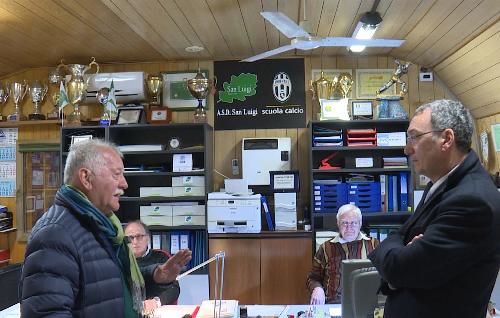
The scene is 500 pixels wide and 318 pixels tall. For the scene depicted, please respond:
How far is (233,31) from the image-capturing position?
11.4ft

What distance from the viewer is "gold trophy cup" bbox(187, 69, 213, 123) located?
400 cm

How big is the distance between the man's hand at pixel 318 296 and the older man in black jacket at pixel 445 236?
1.34m

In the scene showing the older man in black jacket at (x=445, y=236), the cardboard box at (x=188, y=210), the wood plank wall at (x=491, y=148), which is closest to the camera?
the older man in black jacket at (x=445, y=236)

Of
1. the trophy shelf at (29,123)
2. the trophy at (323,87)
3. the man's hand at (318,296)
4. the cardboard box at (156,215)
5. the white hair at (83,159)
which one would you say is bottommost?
the man's hand at (318,296)

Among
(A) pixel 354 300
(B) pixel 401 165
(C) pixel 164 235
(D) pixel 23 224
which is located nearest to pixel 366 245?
(B) pixel 401 165

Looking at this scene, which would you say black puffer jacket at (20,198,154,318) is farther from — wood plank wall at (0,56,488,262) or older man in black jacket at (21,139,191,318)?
wood plank wall at (0,56,488,262)

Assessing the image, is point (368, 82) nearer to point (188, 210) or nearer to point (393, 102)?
point (393, 102)

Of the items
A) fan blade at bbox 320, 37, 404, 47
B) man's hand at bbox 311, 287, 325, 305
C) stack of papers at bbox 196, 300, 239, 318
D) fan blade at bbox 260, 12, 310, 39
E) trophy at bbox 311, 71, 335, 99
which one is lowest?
man's hand at bbox 311, 287, 325, 305

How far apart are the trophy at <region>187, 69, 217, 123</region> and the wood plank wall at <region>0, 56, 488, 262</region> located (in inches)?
9.5

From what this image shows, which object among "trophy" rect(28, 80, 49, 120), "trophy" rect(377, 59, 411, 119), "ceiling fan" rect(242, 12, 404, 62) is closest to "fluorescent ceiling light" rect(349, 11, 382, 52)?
"ceiling fan" rect(242, 12, 404, 62)

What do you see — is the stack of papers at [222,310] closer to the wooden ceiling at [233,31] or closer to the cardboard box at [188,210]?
the cardboard box at [188,210]

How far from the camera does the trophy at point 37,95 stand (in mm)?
4312

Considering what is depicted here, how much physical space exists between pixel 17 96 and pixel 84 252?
365cm

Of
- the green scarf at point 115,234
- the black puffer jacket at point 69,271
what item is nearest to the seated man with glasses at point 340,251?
the green scarf at point 115,234
